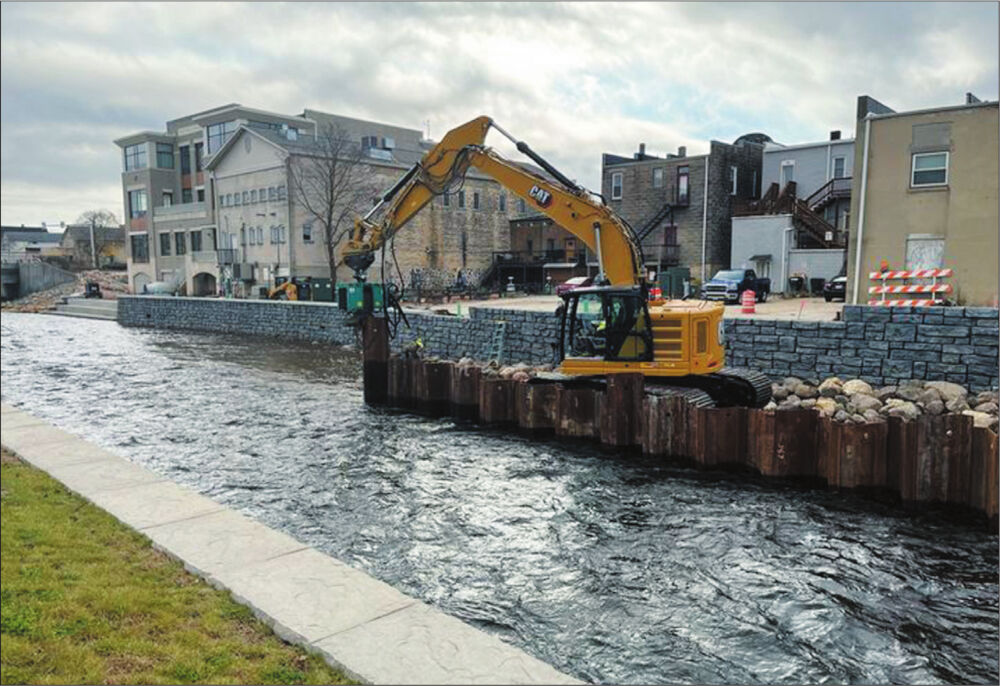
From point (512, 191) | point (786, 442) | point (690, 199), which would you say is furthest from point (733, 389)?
point (690, 199)

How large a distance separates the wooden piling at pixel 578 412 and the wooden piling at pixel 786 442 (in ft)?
9.51

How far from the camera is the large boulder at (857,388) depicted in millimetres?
13356

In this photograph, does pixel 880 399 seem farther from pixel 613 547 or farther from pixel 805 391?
pixel 613 547

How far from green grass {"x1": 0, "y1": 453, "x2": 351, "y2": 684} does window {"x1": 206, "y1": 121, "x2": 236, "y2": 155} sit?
1918 inches

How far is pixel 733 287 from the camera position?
89.4 feet

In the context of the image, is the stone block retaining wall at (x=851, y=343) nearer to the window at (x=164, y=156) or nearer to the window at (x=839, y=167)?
the window at (x=839, y=167)

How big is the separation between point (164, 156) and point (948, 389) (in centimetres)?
5826

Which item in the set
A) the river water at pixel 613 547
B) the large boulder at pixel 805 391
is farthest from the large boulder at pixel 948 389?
the river water at pixel 613 547

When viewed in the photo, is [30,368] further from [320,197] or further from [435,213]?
[435,213]

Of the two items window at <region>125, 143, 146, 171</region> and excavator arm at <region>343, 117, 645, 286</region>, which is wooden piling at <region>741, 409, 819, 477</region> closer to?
excavator arm at <region>343, 117, 645, 286</region>

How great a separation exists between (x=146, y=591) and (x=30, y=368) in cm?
2274

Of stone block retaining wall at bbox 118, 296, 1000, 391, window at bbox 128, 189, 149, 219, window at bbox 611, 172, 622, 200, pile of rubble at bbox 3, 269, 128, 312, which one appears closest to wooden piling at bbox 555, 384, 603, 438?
stone block retaining wall at bbox 118, 296, 1000, 391

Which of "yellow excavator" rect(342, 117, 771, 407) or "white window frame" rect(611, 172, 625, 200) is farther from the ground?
"white window frame" rect(611, 172, 625, 200)

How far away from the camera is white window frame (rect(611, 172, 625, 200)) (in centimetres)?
3972
